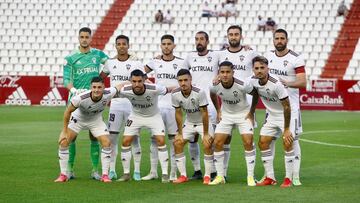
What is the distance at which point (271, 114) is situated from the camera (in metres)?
14.7

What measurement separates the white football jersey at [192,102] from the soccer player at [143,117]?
28 centimetres

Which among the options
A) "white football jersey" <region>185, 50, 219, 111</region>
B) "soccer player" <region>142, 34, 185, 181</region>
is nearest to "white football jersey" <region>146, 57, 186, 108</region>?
"soccer player" <region>142, 34, 185, 181</region>

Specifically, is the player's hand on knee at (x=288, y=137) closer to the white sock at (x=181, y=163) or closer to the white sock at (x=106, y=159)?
the white sock at (x=181, y=163)

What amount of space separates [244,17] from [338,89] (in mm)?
9013

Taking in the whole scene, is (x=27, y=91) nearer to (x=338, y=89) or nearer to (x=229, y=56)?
(x=338, y=89)

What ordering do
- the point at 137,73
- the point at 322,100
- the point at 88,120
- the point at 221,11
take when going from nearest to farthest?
the point at 137,73 → the point at 88,120 → the point at 322,100 → the point at 221,11

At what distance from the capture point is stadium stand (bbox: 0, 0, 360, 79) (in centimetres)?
4225

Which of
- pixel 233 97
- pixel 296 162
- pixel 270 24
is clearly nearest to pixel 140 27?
pixel 270 24

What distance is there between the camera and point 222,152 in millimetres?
14844

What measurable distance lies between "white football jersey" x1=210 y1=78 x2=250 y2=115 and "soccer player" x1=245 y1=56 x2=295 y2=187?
141mm

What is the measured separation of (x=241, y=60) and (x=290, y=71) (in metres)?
1.09

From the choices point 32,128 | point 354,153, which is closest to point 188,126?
point 354,153

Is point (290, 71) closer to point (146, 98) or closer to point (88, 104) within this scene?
point (146, 98)

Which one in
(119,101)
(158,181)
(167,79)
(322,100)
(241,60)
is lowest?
(322,100)
